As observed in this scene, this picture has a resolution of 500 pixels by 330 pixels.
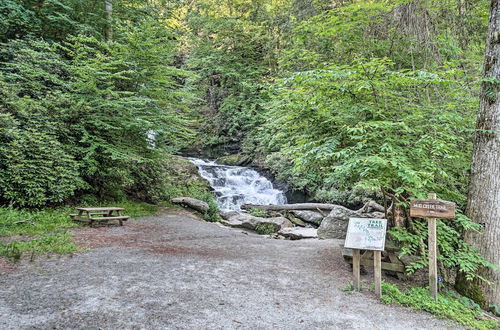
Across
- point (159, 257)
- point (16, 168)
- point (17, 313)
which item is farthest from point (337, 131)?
point (16, 168)

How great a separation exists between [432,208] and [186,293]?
3.54 m

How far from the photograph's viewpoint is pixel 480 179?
4.55 meters

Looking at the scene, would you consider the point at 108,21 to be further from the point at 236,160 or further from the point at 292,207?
the point at 292,207

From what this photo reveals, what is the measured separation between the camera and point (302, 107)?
5.21 metres

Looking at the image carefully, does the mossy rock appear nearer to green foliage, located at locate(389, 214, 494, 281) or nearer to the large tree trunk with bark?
green foliage, located at locate(389, 214, 494, 281)

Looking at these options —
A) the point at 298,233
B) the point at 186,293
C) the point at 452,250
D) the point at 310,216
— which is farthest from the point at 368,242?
the point at 310,216

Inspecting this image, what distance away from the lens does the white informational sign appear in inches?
161

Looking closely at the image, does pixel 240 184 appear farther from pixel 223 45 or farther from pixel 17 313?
pixel 17 313

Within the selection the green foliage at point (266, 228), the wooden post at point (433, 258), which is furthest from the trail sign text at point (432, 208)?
the green foliage at point (266, 228)

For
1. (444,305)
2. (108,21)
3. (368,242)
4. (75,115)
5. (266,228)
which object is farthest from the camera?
(108,21)

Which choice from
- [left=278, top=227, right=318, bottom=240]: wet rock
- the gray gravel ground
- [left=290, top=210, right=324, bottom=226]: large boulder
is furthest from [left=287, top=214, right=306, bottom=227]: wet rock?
the gray gravel ground

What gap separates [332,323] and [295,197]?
Answer: 43.4 ft

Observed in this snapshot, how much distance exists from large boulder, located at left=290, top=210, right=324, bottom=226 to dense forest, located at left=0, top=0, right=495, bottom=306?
186cm

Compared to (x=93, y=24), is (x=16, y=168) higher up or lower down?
lower down
